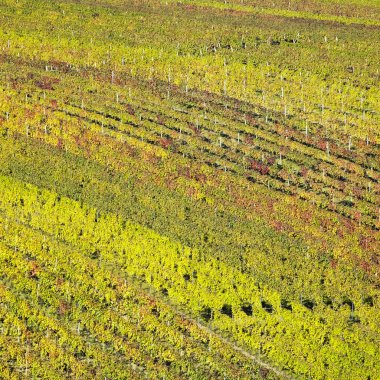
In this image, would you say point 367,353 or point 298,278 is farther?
point 298,278

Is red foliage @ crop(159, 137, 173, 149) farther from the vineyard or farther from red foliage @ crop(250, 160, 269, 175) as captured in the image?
red foliage @ crop(250, 160, 269, 175)

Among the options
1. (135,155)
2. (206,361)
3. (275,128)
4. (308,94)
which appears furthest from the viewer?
(308,94)

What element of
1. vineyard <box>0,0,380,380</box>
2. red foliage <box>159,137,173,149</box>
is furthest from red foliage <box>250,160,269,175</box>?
red foliage <box>159,137,173,149</box>

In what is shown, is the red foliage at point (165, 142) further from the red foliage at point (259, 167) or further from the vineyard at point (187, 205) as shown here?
the red foliage at point (259, 167)

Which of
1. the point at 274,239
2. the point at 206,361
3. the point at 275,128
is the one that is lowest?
the point at 206,361

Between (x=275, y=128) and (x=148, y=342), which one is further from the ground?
(x=275, y=128)

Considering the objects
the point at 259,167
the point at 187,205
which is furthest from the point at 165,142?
the point at 187,205

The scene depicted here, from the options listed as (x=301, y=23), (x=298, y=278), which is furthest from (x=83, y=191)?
(x=301, y=23)

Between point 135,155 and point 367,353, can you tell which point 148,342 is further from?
point 135,155

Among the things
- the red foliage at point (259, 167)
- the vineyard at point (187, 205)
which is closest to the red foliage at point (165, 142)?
the vineyard at point (187, 205)
